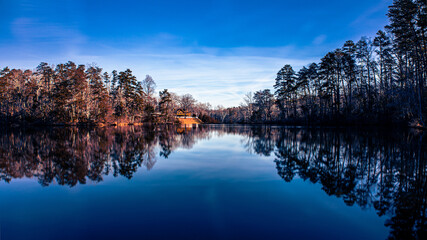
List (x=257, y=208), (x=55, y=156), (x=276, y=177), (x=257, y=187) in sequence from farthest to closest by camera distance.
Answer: (x=55, y=156)
(x=276, y=177)
(x=257, y=187)
(x=257, y=208)

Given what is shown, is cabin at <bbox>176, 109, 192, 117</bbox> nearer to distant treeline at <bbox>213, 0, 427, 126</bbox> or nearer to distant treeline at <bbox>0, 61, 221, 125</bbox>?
distant treeline at <bbox>0, 61, 221, 125</bbox>

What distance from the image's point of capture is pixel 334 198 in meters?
5.28

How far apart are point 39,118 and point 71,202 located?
5094 cm

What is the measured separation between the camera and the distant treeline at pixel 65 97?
4147cm

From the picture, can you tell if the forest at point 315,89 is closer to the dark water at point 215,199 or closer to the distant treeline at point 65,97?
the distant treeline at point 65,97

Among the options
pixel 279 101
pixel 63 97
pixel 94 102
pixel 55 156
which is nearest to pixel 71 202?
pixel 55 156

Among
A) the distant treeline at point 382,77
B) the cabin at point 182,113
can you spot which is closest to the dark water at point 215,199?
the distant treeline at point 382,77

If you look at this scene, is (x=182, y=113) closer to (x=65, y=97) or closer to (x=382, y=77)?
(x=65, y=97)

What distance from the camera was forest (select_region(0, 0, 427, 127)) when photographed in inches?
969

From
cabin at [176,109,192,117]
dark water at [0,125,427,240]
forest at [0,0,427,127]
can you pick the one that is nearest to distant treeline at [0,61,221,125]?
forest at [0,0,427,127]

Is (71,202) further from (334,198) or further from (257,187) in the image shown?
(334,198)

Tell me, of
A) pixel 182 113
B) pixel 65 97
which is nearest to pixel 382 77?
pixel 65 97

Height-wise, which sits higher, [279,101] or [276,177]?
[279,101]

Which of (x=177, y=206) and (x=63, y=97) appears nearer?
(x=177, y=206)
